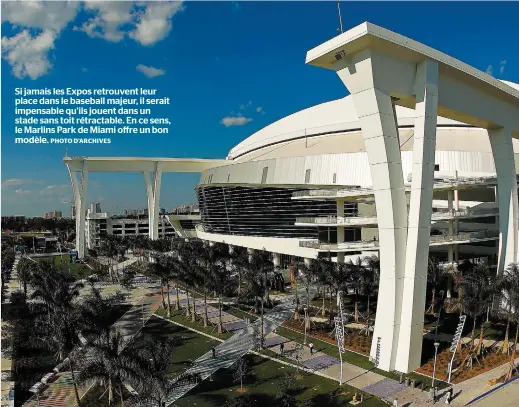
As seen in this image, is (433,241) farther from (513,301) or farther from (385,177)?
(385,177)

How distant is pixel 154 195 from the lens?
3784 inches

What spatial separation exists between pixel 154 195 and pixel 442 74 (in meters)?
76.6

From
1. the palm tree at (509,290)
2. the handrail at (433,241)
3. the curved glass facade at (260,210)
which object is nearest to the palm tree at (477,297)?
the palm tree at (509,290)

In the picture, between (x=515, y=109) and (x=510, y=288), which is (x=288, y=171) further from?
(x=510, y=288)

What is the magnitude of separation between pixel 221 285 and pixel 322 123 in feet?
165

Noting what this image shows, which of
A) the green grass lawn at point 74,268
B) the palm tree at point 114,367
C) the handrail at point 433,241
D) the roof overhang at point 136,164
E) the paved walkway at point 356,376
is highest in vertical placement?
the roof overhang at point 136,164

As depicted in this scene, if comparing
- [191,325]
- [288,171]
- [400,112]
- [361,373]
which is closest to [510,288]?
[361,373]

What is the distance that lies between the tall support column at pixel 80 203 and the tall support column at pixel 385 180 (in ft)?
246

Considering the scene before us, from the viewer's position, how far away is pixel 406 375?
78.9 feet

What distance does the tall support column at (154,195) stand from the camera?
94.8 meters

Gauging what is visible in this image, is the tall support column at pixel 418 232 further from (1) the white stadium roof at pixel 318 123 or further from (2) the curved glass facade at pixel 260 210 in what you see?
(1) the white stadium roof at pixel 318 123

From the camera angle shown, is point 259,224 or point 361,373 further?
point 259,224

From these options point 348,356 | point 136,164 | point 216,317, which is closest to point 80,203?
point 136,164

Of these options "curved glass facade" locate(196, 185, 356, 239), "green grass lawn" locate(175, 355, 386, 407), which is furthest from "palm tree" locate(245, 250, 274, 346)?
"curved glass facade" locate(196, 185, 356, 239)
